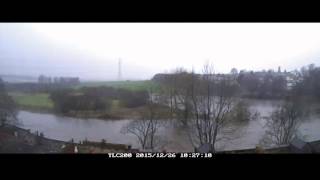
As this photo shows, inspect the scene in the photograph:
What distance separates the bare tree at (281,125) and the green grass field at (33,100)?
5.80ft

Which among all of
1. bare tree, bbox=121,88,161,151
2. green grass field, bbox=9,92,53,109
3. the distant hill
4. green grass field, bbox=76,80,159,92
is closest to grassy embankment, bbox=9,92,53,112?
green grass field, bbox=9,92,53,109

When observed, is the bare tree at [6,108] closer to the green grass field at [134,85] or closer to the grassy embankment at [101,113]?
the grassy embankment at [101,113]

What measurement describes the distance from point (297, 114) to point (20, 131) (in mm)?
2249

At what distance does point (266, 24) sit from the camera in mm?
3180

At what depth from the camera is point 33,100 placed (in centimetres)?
318

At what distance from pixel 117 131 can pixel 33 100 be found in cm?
71

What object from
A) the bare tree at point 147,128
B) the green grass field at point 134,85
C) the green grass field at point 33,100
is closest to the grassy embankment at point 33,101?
the green grass field at point 33,100

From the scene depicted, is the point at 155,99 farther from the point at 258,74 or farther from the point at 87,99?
the point at 258,74

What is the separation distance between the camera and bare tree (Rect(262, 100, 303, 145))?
3229 millimetres

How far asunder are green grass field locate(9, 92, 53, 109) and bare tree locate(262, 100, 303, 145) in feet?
5.80

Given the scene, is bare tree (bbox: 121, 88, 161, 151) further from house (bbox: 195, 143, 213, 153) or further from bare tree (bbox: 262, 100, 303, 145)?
bare tree (bbox: 262, 100, 303, 145)

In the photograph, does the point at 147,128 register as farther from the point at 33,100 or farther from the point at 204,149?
the point at 33,100

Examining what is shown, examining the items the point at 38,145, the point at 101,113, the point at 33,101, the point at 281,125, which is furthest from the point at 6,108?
the point at 281,125

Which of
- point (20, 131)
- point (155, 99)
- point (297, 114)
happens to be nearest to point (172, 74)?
point (155, 99)
